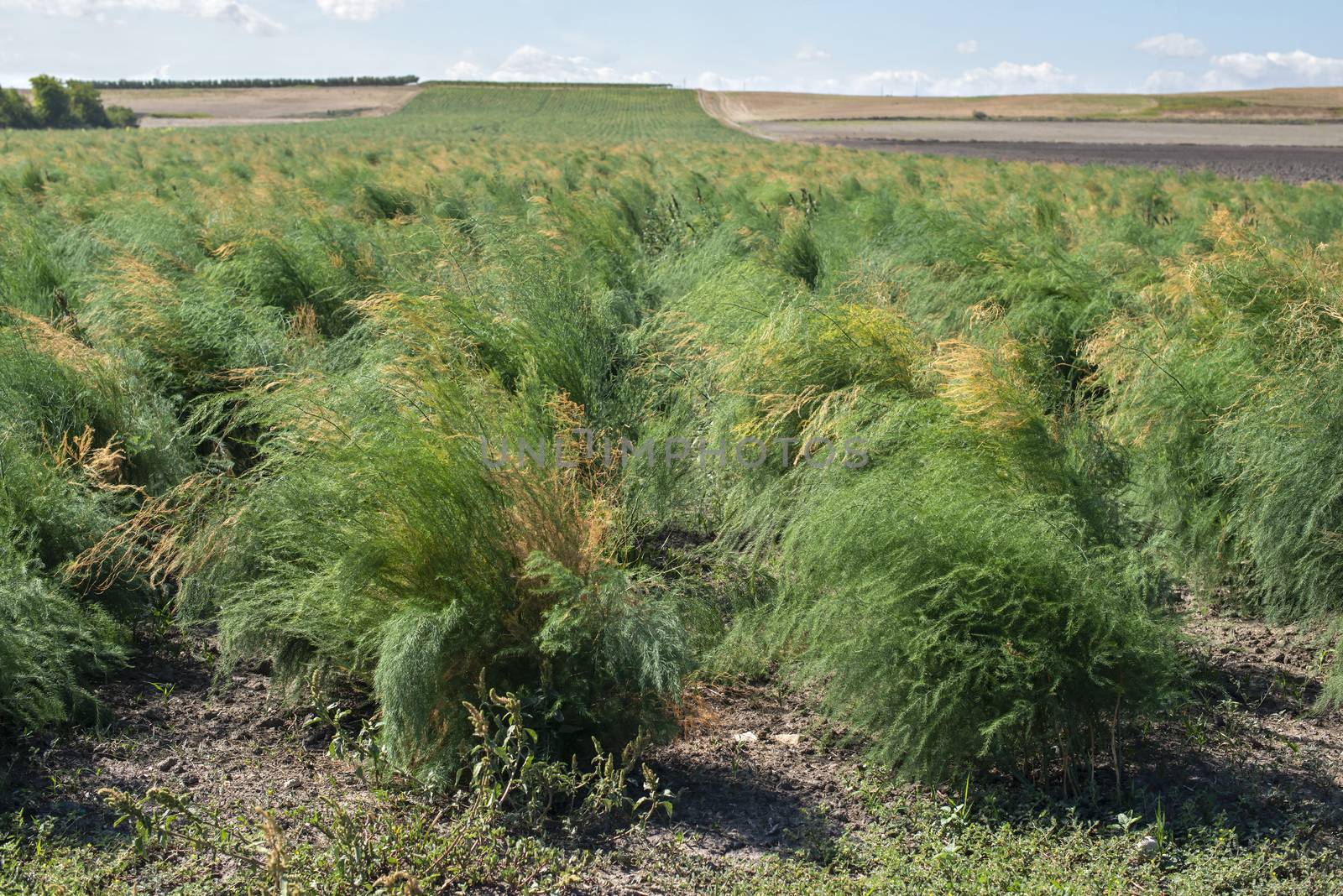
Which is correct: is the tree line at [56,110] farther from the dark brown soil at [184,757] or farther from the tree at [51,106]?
the dark brown soil at [184,757]

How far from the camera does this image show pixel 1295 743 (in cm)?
332

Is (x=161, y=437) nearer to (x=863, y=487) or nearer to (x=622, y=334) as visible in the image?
(x=622, y=334)

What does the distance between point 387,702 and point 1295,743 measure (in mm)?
2720

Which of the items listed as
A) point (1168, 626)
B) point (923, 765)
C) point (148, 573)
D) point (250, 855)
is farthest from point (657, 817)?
point (148, 573)

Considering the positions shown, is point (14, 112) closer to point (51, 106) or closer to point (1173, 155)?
point (51, 106)

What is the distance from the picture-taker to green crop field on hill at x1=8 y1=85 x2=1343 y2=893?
112 inches

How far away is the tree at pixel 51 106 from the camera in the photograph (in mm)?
71938

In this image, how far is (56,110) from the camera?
7250 cm

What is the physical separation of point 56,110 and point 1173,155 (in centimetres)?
7020

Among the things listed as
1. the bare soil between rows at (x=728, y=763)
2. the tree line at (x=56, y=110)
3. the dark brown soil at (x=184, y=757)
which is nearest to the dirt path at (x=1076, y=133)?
the bare soil between rows at (x=728, y=763)

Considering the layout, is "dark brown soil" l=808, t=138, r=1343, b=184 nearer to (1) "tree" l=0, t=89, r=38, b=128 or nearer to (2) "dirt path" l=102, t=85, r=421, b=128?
(2) "dirt path" l=102, t=85, r=421, b=128

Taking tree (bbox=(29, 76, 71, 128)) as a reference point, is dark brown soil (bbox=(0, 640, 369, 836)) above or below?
below

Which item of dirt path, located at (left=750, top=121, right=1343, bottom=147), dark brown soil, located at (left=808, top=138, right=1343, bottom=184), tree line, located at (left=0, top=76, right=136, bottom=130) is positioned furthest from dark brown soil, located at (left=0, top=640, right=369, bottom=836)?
tree line, located at (left=0, top=76, right=136, bottom=130)

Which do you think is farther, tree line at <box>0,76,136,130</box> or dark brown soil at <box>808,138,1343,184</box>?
tree line at <box>0,76,136,130</box>
